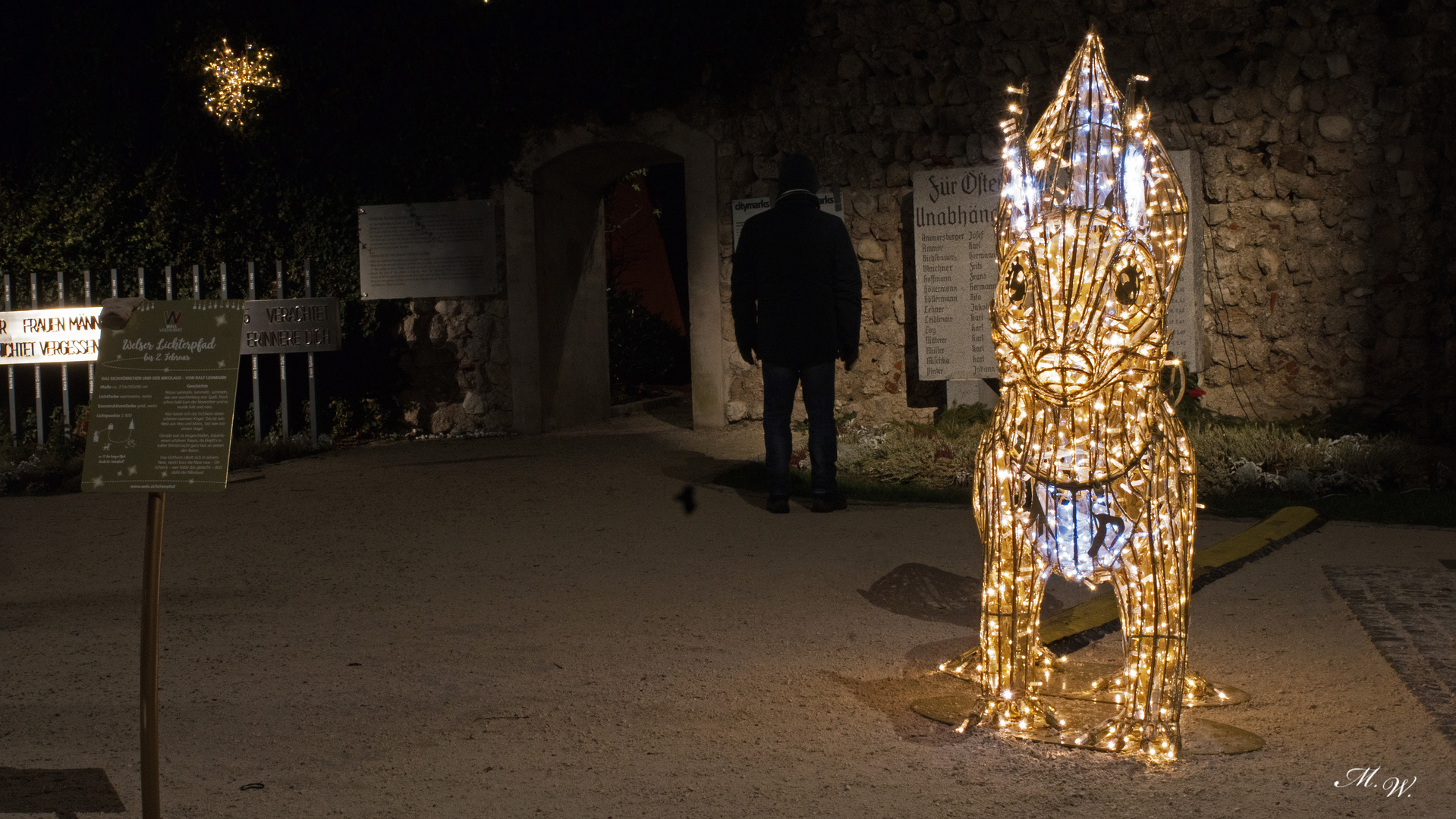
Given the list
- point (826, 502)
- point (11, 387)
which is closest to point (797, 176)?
point (826, 502)

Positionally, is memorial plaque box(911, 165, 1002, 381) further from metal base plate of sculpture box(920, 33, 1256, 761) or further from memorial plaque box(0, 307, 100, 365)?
memorial plaque box(0, 307, 100, 365)

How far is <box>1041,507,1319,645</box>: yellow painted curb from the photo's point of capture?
4094 mm

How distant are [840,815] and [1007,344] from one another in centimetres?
123

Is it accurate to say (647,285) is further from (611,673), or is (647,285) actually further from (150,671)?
(150,671)

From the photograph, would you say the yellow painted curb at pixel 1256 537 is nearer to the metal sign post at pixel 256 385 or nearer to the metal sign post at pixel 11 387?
the metal sign post at pixel 256 385

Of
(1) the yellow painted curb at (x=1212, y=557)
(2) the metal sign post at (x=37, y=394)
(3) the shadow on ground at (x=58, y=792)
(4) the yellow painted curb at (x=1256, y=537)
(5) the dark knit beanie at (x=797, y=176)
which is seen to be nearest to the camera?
(3) the shadow on ground at (x=58, y=792)

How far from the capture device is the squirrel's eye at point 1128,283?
2.90 meters

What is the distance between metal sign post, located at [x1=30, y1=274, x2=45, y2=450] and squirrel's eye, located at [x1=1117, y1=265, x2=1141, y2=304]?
10.3 m

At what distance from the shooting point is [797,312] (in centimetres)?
656

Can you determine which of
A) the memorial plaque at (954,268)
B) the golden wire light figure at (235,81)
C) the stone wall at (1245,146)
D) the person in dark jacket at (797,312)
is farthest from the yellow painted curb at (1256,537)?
the golden wire light figure at (235,81)

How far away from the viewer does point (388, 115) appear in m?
11.7

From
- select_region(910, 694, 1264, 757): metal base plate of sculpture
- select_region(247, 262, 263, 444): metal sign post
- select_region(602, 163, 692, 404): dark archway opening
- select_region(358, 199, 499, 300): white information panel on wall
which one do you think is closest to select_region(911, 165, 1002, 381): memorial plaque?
select_region(358, 199, 499, 300): white information panel on wall

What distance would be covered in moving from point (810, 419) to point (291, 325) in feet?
20.9

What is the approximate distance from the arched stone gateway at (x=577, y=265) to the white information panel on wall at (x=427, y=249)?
11.2 inches
